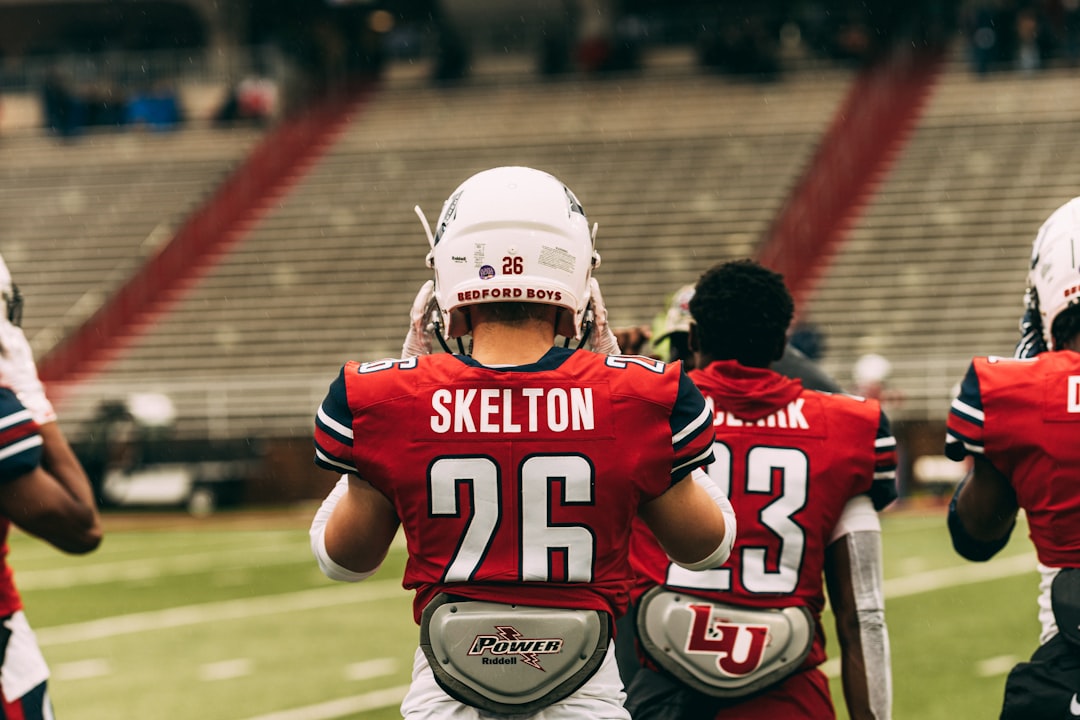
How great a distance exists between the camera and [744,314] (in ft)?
11.2

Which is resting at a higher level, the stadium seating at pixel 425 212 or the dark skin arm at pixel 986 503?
the dark skin arm at pixel 986 503

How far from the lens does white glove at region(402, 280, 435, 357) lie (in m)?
2.77

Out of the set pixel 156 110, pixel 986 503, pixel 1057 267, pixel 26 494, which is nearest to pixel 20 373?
pixel 26 494

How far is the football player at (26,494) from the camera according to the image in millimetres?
2893

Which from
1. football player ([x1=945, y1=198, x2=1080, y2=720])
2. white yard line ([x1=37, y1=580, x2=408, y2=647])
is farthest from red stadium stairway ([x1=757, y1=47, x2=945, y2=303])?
football player ([x1=945, y1=198, x2=1080, y2=720])

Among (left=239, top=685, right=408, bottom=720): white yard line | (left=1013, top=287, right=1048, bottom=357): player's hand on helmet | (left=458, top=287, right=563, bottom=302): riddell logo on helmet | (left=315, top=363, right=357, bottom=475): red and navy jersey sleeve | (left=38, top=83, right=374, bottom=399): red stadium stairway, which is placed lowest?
(left=38, top=83, right=374, bottom=399): red stadium stairway

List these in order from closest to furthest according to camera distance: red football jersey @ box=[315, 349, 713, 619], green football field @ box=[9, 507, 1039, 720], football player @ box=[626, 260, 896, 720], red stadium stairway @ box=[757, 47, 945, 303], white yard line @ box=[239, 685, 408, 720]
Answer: red football jersey @ box=[315, 349, 713, 619] < football player @ box=[626, 260, 896, 720] < white yard line @ box=[239, 685, 408, 720] < green football field @ box=[9, 507, 1039, 720] < red stadium stairway @ box=[757, 47, 945, 303]

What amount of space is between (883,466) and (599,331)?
0.91 meters

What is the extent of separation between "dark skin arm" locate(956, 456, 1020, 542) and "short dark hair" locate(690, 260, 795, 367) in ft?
1.73

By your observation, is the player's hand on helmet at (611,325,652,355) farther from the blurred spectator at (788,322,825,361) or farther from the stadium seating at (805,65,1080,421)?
the stadium seating at (805,65,1080,421)

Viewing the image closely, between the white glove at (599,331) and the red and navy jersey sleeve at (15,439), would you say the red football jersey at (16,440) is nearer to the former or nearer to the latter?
the red and navy jersey sleeve at (15,439)

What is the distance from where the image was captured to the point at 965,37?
78.2 feet

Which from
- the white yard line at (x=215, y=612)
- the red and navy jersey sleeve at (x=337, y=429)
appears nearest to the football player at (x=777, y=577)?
the red and navy jersey sleeve at (x=337, y=429)

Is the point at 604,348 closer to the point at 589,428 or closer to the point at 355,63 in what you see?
the point at 589,428
